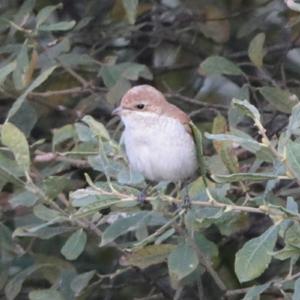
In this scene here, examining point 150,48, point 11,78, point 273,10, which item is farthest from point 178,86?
point 11,78

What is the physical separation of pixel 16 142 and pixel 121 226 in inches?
18.8

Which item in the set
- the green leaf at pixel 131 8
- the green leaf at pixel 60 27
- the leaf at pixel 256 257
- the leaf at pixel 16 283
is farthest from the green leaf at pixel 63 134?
the leaf at pixel 256 257

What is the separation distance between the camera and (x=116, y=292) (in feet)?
Answer: 17.3

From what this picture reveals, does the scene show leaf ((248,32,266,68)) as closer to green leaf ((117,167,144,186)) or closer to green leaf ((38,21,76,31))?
green leaf ((38,21,76,31))

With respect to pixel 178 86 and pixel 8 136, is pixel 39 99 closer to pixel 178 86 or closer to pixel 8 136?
pixel 178 86

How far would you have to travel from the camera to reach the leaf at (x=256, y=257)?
3.53 meters

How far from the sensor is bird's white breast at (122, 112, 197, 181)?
461 centimetres

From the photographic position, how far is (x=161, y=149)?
4.64 metres

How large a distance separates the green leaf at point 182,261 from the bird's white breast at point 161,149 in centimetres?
58

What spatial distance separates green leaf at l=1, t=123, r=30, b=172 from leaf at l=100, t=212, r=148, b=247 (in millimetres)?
382

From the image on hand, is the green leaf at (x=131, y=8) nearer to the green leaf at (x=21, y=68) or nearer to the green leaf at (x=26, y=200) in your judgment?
the green leaf at (x=21, y=68)

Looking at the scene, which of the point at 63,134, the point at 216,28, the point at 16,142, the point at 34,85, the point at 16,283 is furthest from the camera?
the point at 216,28

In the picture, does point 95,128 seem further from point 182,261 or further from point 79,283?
point 79,283

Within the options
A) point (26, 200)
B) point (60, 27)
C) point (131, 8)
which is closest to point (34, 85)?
point (60, 27)
